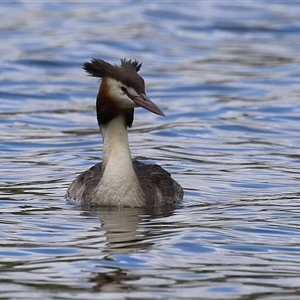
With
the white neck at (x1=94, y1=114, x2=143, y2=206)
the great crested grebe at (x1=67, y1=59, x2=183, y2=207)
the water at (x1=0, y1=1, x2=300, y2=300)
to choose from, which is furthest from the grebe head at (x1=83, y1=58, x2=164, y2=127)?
the water at (x1=0, y1=1, x2=300, y2=300)

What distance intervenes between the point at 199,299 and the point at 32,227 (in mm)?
3148

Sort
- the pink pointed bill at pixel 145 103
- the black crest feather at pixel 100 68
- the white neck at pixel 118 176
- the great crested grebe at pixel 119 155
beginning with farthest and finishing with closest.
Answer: the white neck at pixel 118 176
the black crest feather at pixel 100 68
the great crested grebe at pixel 119 155
the pink pointed bill at pixel 145 103

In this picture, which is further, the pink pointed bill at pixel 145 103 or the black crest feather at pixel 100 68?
the black crest feather at pixel 100 68

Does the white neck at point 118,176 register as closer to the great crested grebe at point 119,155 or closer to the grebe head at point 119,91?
the great crested grebe at point 119,155

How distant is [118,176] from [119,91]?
921 mm

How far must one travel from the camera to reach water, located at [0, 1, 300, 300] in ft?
32.8

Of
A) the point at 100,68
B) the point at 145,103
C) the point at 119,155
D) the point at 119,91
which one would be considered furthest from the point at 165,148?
the point at 145,103

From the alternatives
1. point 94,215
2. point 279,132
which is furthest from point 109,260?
point 279,132

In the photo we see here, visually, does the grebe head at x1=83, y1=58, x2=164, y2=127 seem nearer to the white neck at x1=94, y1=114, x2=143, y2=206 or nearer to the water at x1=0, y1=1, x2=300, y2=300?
the white neck at x1=94, y1=114, x2=143, y2=206

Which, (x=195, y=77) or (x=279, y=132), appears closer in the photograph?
(x=279, y=132)

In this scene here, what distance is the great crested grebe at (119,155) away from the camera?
1263 centimetres

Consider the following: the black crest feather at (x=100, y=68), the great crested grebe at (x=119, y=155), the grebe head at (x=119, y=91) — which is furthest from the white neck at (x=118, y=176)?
the black crest feather at (x=100, y=68)

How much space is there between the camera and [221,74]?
24562mm

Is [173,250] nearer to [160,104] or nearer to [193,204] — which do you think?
[193,204]
